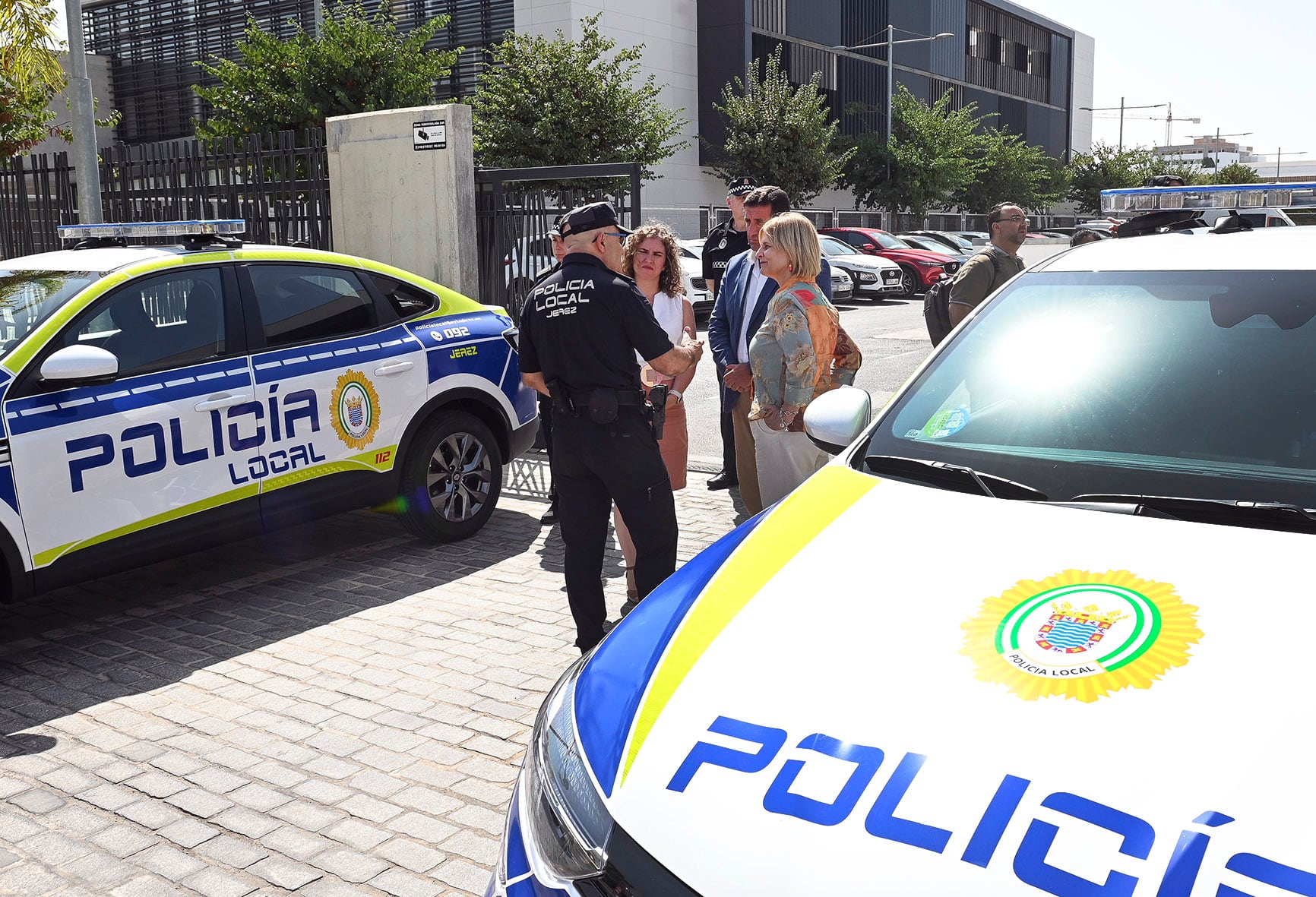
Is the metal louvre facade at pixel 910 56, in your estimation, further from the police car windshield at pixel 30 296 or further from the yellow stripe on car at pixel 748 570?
Answer: the yellow stripe on car at pixel 748 570

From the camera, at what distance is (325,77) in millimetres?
19000

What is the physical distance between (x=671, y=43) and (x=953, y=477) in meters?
37.0

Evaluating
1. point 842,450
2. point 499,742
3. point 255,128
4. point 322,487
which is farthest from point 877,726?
point 255,128

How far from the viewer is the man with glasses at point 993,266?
7.10m

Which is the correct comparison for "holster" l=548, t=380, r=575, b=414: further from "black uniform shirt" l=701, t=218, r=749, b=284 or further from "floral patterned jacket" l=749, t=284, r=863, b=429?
"black uniform shirt" l=701, t=218, r=749, b=284

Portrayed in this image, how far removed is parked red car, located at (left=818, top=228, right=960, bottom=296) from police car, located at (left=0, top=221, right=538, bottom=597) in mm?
19226

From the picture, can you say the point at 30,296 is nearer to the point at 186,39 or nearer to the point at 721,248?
the point at 721,248

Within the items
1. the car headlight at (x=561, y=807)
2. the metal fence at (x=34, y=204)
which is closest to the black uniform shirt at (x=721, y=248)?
the car headlight at (x=561, y=807)

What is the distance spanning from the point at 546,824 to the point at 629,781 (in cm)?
23

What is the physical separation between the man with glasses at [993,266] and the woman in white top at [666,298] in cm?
181

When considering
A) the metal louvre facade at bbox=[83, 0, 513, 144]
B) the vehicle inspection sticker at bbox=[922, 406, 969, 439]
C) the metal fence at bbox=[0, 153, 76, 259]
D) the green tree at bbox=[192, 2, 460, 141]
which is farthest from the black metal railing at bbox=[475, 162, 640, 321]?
the metal louvre facade at bbox=[83, 0, 513, 144]

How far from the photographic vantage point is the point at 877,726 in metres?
1.81

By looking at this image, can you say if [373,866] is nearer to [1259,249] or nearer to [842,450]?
[842,450]

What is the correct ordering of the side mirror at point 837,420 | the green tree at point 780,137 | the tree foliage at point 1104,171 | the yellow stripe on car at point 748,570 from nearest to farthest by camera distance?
the yellow stripe on car at point 748,570, the side mirror at point 837,420, the green tree at point 780,137, the tree foliage at point 1104,171
